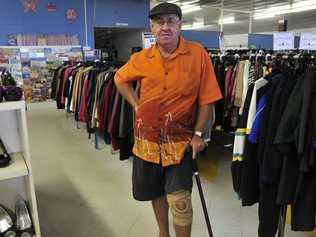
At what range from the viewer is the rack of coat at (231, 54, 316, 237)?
5.17ft

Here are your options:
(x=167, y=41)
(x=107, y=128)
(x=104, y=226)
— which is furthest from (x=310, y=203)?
(x=107, y=128)

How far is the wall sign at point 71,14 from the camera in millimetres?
8023

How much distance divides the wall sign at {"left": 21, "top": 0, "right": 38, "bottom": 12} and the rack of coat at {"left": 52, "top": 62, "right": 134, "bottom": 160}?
2962mm

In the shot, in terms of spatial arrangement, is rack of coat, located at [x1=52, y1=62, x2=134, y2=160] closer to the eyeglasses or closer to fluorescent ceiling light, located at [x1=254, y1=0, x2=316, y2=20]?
the eyeglasses

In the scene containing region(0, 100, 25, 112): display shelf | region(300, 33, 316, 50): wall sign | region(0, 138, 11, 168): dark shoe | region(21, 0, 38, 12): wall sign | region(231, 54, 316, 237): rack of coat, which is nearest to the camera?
region(0, 100, 25, 112): display shelf

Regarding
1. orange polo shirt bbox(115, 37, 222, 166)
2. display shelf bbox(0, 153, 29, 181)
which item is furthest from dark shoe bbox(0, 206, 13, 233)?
orange polo shirt bbox(115, 37, 222, 166)

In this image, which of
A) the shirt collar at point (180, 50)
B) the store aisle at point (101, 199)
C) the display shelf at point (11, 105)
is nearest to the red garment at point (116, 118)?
the store aisle at point (101, 199)

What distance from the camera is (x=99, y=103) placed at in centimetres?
358

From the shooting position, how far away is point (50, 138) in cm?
505

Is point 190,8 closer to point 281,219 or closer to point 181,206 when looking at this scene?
point 281,219

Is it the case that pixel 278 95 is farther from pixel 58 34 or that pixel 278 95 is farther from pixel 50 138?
pixel 58 34

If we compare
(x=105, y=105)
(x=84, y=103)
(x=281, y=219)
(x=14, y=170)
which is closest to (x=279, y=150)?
(x=281, y=219)

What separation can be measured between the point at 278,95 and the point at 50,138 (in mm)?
4212

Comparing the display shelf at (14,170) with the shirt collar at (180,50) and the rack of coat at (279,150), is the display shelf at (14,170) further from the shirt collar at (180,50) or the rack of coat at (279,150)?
the rack of coat at (279,150)
